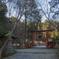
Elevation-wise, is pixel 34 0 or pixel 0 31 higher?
pixel 34 0

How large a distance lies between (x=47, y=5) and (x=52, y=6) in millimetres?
475

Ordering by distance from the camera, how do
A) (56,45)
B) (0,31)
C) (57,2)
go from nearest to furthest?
(0,31), (57,2), (56,45)

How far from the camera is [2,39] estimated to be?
7379mm

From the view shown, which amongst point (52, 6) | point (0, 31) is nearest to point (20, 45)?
point (0, 31)

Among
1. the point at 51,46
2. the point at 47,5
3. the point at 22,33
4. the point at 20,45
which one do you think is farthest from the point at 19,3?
the point at 22,33

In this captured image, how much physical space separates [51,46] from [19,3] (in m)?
9.61

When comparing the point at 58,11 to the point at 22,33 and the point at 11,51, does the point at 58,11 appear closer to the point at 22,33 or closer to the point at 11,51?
the point at 11,51

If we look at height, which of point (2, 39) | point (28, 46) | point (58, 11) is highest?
point (58, 11)

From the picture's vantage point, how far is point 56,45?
44.7 feet

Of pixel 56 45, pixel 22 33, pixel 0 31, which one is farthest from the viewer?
pixel 22 33

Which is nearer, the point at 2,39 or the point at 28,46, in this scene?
the point at 2,39

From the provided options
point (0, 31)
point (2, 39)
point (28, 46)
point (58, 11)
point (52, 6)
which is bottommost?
point (28, 46)

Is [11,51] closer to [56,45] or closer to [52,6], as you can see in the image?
[52,6]

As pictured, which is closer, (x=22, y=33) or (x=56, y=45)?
(x=56, y=45)
